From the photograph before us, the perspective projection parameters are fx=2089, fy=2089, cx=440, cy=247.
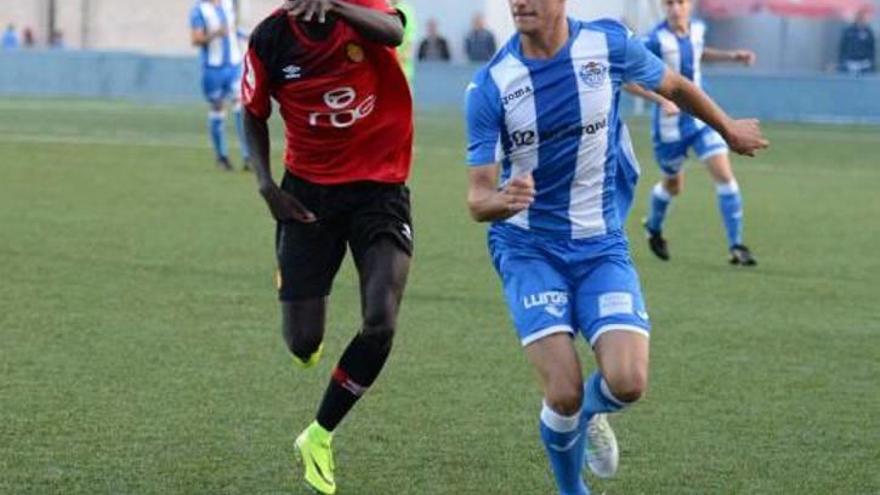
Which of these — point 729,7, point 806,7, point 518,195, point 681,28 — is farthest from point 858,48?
point 518,195

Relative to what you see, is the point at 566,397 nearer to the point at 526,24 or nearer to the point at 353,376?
the point at 353,376

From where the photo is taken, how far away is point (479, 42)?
138 feet

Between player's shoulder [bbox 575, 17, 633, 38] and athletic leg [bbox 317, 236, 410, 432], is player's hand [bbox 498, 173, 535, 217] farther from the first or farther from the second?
athletic leg [bbox 317, 236, 410, 432]

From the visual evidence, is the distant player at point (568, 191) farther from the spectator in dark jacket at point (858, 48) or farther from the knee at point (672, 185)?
the spectator in dark jacket at point (858, 48)

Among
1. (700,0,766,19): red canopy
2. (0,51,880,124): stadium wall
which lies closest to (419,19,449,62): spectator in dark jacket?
(0,51,880,124): stadium wall

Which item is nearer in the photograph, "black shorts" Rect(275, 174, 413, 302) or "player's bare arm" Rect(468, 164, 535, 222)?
"player's bare arm" Rect(468, 164, 535, 222)

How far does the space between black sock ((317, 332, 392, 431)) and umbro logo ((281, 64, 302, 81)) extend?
3.28 feet

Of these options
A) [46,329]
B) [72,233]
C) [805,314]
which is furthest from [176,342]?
[72,233]

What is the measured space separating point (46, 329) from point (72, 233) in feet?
17.6

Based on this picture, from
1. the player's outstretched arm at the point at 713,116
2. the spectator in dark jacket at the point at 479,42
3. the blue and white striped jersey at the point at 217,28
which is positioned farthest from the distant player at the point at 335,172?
the spectator in dark jacket at the point at 479,42

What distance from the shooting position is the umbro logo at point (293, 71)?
7824 millimetres

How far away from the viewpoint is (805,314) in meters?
12.7

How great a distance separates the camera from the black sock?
773cm

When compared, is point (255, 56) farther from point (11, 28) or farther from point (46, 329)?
point (11, 28)
